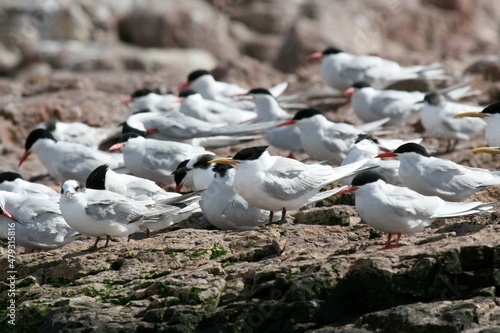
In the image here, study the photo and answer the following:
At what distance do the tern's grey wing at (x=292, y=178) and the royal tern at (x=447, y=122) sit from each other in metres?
3.04

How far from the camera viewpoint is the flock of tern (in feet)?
24.5

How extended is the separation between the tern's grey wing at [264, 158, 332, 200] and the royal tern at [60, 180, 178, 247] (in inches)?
32.1

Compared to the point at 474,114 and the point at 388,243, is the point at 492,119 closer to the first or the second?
the point at 474,114

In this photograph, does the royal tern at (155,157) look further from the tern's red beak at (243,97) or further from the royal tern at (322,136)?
the tern's red beak at (243,97)

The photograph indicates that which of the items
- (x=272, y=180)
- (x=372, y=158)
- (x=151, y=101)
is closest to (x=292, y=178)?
(x=272, y=180)

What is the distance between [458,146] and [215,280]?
5171mm

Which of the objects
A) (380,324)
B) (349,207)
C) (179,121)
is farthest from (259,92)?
(380,324)

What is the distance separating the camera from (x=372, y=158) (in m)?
8.54

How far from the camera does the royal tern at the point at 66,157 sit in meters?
9.80

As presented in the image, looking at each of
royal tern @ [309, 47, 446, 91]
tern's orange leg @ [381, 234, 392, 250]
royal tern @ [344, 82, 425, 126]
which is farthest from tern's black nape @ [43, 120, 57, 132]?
tern's orange leg @ [381, 234, 392, 250]

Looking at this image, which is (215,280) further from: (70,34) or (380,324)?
(70,34)

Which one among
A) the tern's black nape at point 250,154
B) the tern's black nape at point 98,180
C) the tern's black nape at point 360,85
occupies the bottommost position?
the tern's black nape at point 360,85

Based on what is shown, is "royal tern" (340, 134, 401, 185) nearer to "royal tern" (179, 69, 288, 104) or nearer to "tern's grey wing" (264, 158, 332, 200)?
"tern's grey wing" (264, 158, 332, 200)

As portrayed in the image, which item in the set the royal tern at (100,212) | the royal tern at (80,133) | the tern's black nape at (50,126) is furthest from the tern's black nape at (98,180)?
the tern's black nape at (50,126)
